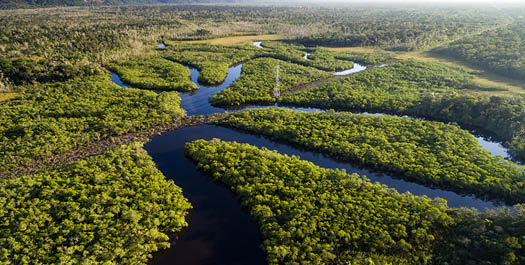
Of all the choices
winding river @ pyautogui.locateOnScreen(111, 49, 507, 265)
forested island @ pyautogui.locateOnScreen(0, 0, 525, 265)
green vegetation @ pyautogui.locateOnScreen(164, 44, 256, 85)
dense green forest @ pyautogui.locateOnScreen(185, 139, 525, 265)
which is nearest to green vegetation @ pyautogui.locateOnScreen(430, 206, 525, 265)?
dense green forest @ pyautogui.locateOnScreen(185, 139, 525, 265)

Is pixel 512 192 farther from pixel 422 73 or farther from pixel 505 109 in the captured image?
pixel 422 73

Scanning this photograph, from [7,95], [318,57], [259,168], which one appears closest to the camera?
[259,168]

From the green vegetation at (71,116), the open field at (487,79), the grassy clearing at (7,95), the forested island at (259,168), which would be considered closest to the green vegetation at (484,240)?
the forested island at (259,168)

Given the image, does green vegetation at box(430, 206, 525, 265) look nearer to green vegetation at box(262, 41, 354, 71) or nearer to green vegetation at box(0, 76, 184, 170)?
green vegetation at box(0, 76, 184, 170)

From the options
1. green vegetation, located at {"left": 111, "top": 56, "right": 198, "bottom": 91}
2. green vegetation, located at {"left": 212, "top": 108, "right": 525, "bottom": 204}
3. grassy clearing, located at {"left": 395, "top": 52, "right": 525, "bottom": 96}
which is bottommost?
green vegetation, located at {"left": 212, "top": 108, "right": 525, "bottom": 204}

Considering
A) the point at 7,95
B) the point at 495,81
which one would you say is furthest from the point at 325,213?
the point at 7,95

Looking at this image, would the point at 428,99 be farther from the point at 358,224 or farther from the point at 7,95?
the point at 7,95
